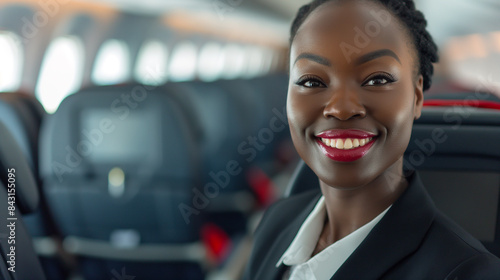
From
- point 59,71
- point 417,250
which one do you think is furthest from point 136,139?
point 59,71

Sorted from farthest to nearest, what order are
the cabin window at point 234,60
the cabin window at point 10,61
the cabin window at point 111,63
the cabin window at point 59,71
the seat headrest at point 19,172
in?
the cabin window at point 234,60
the cabin window at point 111,63
the cabin window at point 59,71
the cabin window at point 10,61
the seat headrest at point 19,172

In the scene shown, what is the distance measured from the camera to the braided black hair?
97 centimetres

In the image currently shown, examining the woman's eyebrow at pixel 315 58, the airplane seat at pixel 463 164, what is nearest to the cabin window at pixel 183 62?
the airplane seat at pixel 463 164

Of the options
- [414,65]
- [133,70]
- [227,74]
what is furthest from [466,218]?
[227,74]

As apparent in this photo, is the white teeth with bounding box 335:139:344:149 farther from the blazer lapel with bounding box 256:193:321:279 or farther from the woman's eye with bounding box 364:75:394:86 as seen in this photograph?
the blazer lapel with bounding box 256:193:321:279

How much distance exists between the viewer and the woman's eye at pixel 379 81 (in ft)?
2.93

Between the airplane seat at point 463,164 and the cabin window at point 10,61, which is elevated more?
the cabin window at point 10,61

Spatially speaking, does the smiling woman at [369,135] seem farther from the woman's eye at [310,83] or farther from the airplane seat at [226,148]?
the airplane seat at [226,148]

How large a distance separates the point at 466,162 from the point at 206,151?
2350mm

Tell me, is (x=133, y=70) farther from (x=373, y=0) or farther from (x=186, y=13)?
(x=373, y=0)

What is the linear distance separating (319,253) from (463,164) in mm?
469

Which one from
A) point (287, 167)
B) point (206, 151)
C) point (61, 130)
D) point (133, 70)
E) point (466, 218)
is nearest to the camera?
point (466, 218)

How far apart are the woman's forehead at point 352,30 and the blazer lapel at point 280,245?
0.42 meters

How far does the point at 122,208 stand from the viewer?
2.43 m
